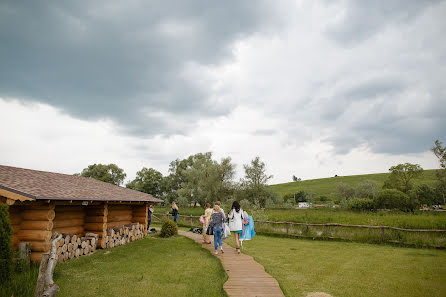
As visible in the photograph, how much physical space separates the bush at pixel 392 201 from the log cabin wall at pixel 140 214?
3214 centimetres

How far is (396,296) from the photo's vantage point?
6.21 m

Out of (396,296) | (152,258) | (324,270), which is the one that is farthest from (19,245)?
(396,296)

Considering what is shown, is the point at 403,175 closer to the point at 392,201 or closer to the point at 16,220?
the point at 392,201

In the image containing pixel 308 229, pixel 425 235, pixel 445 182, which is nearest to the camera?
pixel 425 235

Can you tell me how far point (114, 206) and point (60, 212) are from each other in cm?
395

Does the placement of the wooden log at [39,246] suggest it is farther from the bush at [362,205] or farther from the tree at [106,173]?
the tree at [106,173]

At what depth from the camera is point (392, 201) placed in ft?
111

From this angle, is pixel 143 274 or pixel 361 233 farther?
pixel 361 233

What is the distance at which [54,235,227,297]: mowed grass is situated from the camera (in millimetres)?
6078

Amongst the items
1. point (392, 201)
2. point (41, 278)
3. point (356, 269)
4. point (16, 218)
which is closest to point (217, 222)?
point (356, 269)

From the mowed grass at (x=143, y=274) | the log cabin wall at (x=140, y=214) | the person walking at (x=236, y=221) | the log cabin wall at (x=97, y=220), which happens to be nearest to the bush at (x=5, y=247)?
the mowed grass at (x=143, y=274)

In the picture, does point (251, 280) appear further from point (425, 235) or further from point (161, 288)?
point (425, 235)

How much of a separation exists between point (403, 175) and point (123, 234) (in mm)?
55521

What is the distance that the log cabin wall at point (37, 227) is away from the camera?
26.3 ft
